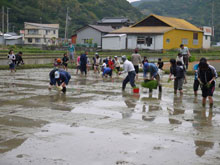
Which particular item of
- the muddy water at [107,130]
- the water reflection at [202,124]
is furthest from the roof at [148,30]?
the water reflection at [202,124]

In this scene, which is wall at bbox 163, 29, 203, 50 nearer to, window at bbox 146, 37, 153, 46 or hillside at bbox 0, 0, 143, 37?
window at bbox 146, 37, 153, 46

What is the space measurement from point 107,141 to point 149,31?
158 feet

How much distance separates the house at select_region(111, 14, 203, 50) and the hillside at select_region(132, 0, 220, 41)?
164 feet

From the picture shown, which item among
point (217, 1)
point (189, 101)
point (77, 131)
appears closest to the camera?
point (77, 131)

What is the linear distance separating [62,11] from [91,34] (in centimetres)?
3384

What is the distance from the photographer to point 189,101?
39.1 feet

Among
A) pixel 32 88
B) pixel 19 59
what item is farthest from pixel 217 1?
pixel 32 88

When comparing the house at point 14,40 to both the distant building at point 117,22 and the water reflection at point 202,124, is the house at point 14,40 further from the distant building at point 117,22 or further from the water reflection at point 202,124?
the water reflection at point 202,124

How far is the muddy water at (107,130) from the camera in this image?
19.4 ft

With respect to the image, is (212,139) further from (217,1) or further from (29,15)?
(217,1)

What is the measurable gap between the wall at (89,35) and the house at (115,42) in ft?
24.8

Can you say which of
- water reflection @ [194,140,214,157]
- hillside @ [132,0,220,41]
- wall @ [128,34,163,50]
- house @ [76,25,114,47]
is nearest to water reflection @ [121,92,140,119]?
water reflection @ [194,140,214,157]

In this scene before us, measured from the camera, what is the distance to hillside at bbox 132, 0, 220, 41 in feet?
374

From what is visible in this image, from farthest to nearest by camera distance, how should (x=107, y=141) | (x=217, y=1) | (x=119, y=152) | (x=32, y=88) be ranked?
(x=217, y=1) < (x=32, y=88) < (x=107, y=141) < (x=119, y=152)
